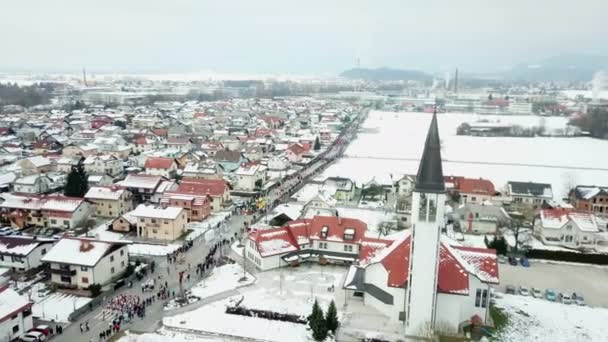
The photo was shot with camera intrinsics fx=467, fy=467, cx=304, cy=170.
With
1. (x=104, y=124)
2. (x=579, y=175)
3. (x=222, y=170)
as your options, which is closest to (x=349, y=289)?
(x=222, y=170)

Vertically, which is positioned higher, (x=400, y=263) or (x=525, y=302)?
(x=400, y=263)

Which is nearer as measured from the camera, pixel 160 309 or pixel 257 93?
pixel 160 309

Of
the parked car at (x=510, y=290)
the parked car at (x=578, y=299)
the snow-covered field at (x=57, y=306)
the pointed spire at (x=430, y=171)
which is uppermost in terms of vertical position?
the pointed spire at (x=430, y=171)

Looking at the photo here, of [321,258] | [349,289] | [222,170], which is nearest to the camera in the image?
[349,289]

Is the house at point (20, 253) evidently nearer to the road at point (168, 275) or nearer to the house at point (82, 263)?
the house at point (82, 263)

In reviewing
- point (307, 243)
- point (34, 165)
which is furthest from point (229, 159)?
point (307, 243)

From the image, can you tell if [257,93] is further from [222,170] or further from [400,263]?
[400,263]

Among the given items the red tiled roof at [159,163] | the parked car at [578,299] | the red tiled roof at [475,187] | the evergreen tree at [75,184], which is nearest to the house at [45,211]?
the evergreen tree at [75,184]
